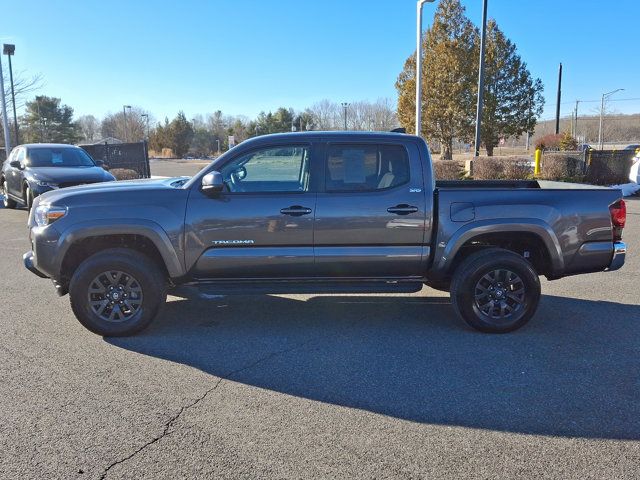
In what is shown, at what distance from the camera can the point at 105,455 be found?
298cm

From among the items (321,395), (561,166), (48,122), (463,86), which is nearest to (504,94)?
(463,86)

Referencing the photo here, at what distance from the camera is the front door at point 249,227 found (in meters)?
4.73

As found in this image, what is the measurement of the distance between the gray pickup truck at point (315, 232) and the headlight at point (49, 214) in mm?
13

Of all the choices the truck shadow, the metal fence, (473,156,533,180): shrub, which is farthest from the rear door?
the metal fence

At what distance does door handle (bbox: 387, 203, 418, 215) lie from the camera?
15.6 ft

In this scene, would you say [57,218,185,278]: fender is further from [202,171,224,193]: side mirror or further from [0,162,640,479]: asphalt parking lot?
[0,162,640,479]: asphalt parking lot

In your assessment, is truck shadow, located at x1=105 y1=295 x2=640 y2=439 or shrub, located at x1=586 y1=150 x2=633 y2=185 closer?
truck shadow, located at x1=105 y1=295 x2=640 y2=439

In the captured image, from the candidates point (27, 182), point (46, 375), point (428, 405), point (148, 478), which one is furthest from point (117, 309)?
point (27, 182)

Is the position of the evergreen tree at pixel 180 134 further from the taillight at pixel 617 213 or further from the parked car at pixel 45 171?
the taillight at pixel 617 213

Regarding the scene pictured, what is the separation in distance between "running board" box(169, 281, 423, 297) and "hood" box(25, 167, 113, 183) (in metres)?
8.12

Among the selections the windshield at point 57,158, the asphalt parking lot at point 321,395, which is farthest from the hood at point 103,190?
the windshield at point 57,158

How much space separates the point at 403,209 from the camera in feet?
15.7

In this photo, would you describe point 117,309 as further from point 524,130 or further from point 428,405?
point 524,130

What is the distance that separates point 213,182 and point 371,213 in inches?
58.0
